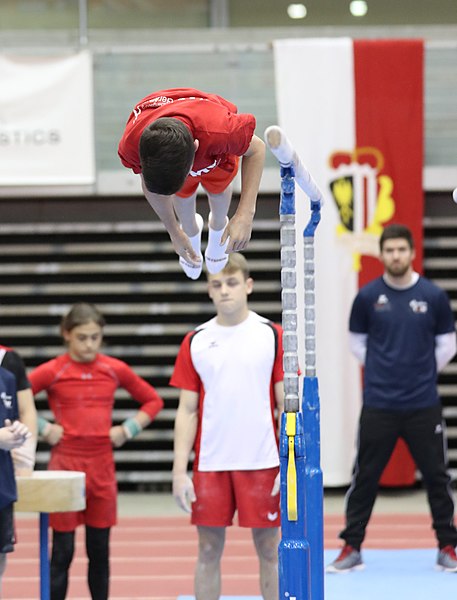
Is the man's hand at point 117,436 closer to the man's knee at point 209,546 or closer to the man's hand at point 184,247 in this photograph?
the man's knee at point 209,546

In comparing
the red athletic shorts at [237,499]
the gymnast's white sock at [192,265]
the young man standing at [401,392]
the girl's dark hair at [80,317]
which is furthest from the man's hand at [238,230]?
the young man standing at [401,392]

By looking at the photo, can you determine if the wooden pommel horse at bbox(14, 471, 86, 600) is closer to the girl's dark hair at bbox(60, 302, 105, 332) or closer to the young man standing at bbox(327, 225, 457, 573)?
the girl's dark hair at bbox(60, 302, 105, 332)

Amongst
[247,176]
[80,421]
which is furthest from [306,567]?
[80,421]

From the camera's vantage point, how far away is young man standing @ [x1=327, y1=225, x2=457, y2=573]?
20.8 feet

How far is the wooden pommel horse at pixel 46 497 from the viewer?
4891 millimetres

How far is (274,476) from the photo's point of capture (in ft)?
16.2

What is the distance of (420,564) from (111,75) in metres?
4.93

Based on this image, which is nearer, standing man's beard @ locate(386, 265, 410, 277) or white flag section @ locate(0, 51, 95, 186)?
standing man's beard @ locate(386, 265, 410, 277)

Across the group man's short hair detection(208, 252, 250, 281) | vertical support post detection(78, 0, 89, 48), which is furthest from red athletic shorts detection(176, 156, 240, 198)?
vertical support post detection(78, 0, 89, 48)

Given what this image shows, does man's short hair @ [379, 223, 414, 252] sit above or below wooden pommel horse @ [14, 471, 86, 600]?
above

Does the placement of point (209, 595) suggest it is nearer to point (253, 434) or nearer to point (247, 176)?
point (253, 434)

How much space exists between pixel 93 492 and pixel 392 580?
1.88 m

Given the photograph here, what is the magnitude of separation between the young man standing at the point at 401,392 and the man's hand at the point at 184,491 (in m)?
1.66

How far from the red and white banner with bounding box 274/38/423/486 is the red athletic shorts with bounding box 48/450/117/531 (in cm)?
381
